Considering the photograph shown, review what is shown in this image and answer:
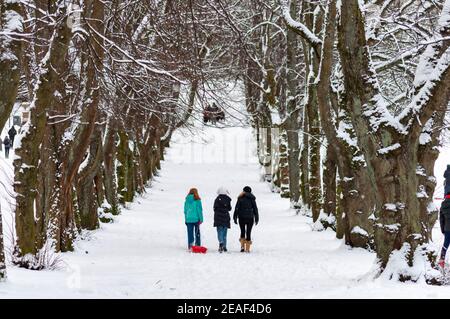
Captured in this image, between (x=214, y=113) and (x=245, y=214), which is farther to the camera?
(x=245, y=214)

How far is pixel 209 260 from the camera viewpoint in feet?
51.5

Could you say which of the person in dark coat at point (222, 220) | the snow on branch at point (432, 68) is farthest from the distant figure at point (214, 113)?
the person in dark coat at point (222, 220)

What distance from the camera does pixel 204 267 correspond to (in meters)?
14.4

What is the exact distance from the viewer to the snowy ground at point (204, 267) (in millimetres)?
10461

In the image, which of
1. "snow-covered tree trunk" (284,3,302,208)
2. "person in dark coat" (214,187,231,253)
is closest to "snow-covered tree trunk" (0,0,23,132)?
"person in dark coat" (214,187,231,253)

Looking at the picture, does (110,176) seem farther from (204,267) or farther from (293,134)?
(204,267)

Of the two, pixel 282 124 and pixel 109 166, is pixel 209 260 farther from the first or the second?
pixel 282 124

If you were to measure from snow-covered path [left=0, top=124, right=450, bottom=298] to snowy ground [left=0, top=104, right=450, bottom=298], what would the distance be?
0.01 m

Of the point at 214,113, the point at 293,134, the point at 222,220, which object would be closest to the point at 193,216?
the point at 222,220

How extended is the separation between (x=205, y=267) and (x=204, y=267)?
0.06 ft

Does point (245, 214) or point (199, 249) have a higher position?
point (245, 214)

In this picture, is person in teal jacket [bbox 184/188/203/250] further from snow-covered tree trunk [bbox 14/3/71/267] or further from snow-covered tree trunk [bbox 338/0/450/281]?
snow-covered tree trunk [bbox 338/0/450/281]
